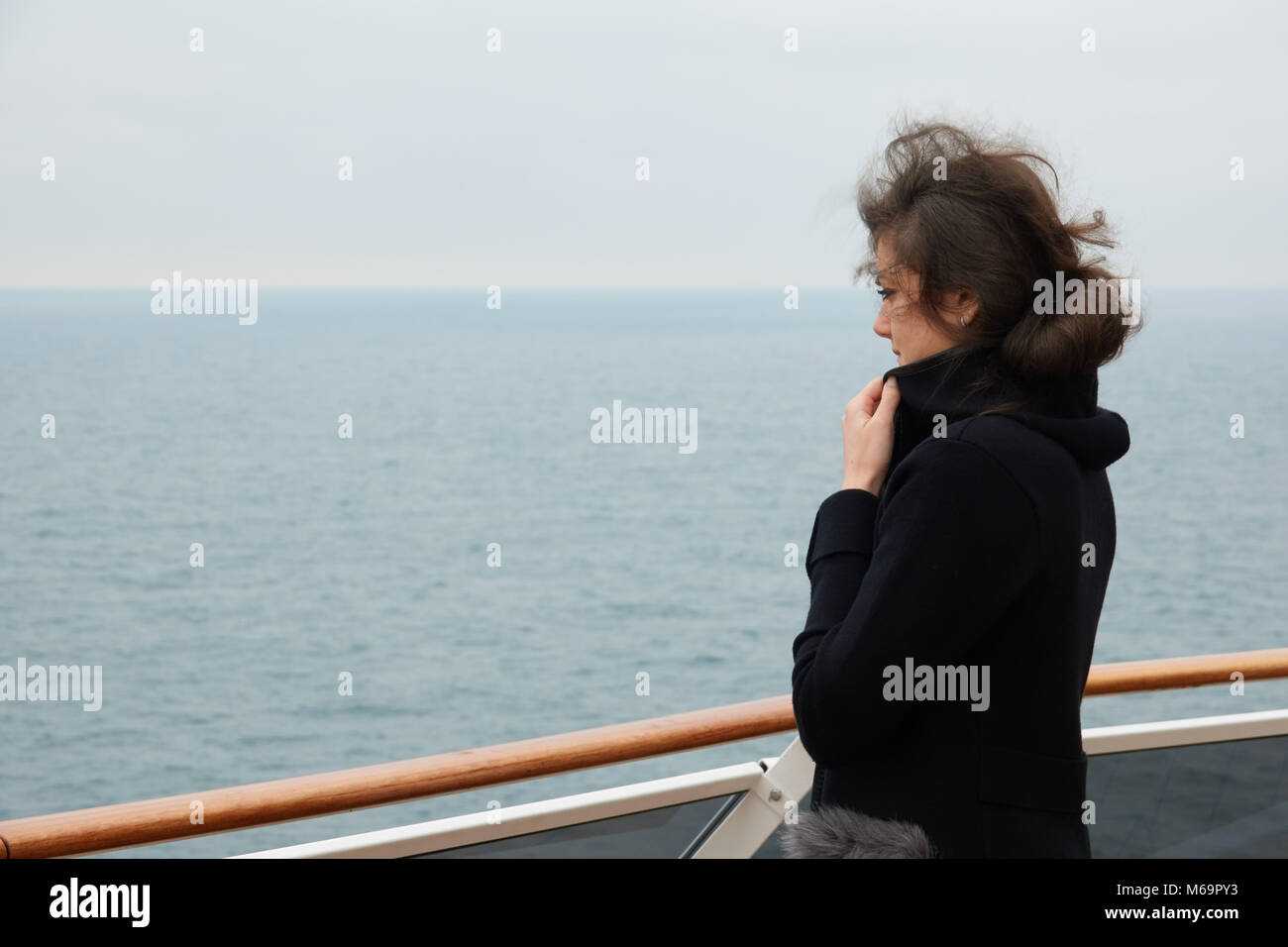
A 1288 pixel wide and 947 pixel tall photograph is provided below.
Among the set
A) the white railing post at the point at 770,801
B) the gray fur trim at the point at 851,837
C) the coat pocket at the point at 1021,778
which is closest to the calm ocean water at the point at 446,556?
the white railing post at the point at 770,801

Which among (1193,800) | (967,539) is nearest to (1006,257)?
(967,539)

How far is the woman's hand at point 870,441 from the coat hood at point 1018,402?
3cm

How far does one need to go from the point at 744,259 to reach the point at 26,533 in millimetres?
34068

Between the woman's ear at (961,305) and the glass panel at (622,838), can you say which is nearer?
the woman's ear at (961,305)

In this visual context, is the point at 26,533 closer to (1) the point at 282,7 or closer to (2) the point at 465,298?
(1) the point at 282,7

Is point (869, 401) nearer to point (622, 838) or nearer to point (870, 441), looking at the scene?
point (870, 441)

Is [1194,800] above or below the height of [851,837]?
below

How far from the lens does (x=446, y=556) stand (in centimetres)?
4294

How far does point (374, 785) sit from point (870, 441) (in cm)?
70

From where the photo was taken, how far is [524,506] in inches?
1832

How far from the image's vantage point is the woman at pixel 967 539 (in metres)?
0.99

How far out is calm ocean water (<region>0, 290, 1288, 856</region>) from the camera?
31141 mm

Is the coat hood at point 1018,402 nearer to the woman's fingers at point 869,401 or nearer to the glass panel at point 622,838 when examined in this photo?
the woman's fingers at point 869,401
